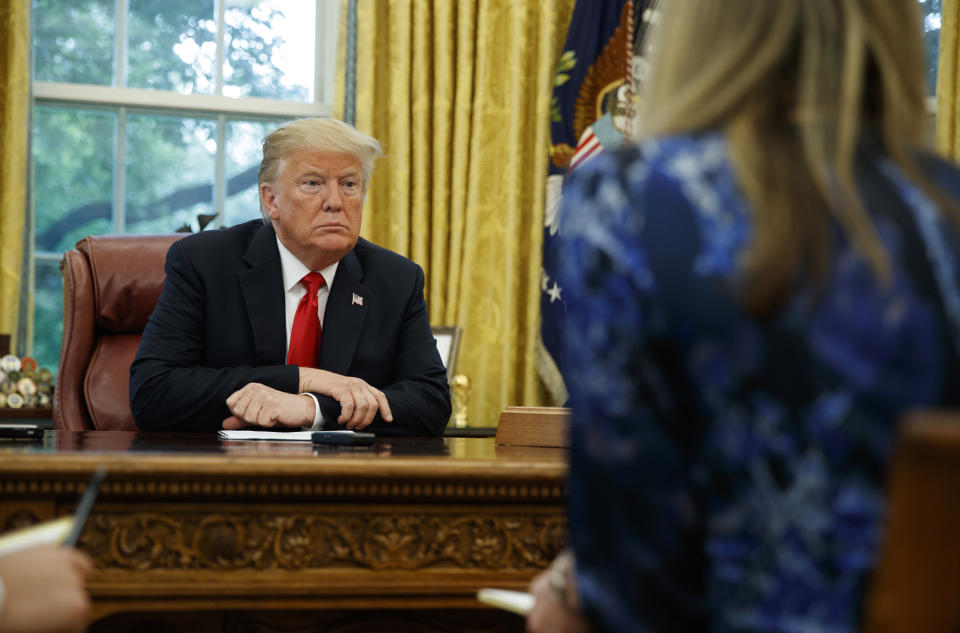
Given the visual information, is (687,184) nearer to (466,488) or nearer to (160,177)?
(466,488)

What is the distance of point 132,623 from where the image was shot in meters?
1.49

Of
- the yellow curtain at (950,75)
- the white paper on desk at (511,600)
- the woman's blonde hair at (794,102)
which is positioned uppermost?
the yellow curtain at (950,75)

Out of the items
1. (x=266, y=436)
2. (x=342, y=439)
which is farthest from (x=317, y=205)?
(x=342, y=439)

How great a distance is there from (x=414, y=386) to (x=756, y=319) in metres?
1.85

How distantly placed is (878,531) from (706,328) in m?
0.18

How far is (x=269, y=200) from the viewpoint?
9.06ft

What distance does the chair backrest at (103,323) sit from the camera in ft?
8.72

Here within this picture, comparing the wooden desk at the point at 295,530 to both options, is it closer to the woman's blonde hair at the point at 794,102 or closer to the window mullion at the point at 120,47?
the woman's blonde hair at the point at 794,102

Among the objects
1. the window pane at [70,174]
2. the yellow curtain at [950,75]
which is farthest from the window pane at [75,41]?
the yellow curtain at [950,75]

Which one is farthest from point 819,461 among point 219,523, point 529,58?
point 529,58

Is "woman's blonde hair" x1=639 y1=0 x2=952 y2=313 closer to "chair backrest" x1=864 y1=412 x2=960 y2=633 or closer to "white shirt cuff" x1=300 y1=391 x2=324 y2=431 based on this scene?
"chair backrest" x1=864 y1=412 x2=960 y2=633

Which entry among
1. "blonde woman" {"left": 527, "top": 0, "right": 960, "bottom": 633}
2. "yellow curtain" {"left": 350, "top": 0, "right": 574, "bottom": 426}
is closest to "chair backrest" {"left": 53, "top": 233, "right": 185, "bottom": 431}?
"yellow curtain" {"left": 350, "top": 0, "right": 574, "bottom": 426}

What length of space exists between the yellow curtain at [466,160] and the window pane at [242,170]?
57cm

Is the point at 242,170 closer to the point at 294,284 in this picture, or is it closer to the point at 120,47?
the point at 120,47
